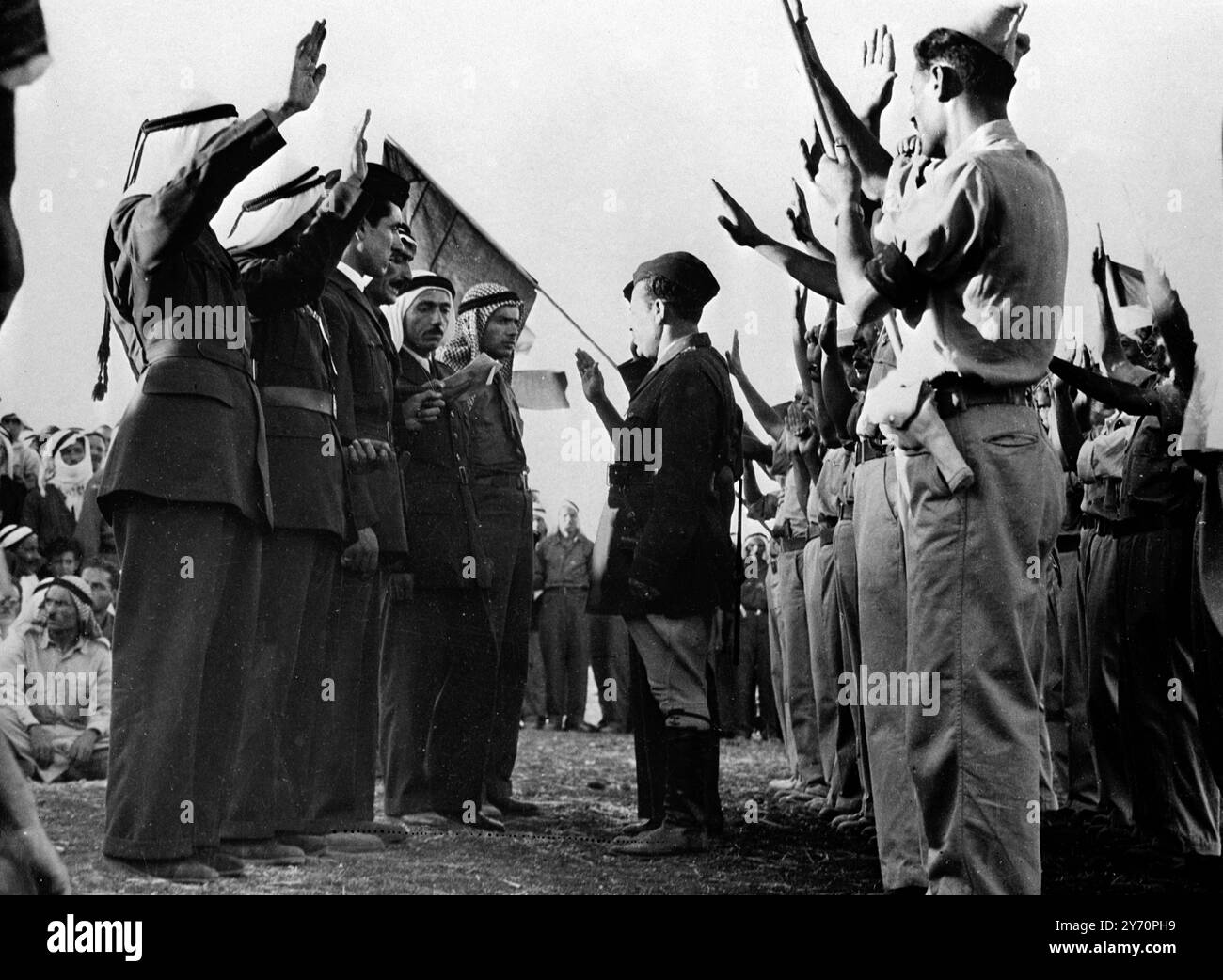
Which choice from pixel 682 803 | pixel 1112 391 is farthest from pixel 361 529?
pixel 1112 391

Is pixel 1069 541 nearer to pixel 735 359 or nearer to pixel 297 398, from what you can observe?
pixel 735 359

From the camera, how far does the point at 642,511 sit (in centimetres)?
520

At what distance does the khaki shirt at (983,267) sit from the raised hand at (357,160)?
6.18 ft

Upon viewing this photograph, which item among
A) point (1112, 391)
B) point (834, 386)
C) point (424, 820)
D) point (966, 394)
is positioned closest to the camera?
point (966, 394)

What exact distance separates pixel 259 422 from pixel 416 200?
3.29ft

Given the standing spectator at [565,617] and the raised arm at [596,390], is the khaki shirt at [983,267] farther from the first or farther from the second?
the standing spectator at [565,617]

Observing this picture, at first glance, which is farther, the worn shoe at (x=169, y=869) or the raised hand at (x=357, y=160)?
the raised hand at (x=357, y=160)

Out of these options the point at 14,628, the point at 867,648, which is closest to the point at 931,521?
the point at 867,648

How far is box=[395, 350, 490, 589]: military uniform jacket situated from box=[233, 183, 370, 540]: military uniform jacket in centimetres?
28

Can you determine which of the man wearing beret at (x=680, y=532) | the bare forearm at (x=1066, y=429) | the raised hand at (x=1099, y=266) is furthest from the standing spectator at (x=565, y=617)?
the bare forearm at (x=1066, y=429)

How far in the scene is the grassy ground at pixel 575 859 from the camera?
15.6 ft

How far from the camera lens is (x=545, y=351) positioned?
212 inches

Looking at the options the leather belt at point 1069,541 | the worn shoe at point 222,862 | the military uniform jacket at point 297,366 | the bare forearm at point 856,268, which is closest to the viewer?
the bare forearm at point 856,268

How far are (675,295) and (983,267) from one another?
1333 millimetres
